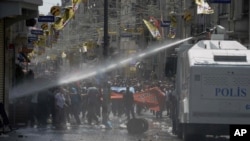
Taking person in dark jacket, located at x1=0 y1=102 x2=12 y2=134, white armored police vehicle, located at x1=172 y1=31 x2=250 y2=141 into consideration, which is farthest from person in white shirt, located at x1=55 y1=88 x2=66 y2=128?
white armored police vehicle, located at x1=172 y1=31 x2=250 y2=141

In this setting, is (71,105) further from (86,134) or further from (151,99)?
(86,134)

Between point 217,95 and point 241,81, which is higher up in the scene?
point 241,81

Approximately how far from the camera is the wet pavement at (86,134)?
74.8 ft

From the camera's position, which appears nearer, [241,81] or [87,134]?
[241,81]

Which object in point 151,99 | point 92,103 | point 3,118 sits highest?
point 3,118

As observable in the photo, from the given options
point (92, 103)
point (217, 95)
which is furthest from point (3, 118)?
point (217, 95)

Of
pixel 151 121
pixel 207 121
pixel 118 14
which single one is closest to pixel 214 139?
pixel 207 121

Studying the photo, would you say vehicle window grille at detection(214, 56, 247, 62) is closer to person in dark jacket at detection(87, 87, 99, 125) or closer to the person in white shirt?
the person in white shirt

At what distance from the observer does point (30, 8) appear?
88.4 ft

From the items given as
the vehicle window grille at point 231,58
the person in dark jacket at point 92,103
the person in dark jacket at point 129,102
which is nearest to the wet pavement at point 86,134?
the person in dark jacket at point 92,103

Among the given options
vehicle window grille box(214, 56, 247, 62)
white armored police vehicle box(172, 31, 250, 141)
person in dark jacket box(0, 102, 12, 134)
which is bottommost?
person in dark jacket box(0, 102, 12, 134)

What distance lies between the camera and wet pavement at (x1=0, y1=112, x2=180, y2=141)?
2281cm

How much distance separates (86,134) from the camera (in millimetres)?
24828

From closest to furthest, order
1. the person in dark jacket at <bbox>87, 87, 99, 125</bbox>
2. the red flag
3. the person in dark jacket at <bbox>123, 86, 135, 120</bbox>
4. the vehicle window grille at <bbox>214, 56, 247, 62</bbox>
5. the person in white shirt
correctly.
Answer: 1. the vehicle window grille at <bbox>214, 56, 247, 62</bbox>
2. the person in white shirt
3. the person in dark jacket at <bbox>87, 87, 99, 125</bbox>
4. the person in dark jacket at <bbox>123, 86, 135, 120</bbox>
5. the red flag
